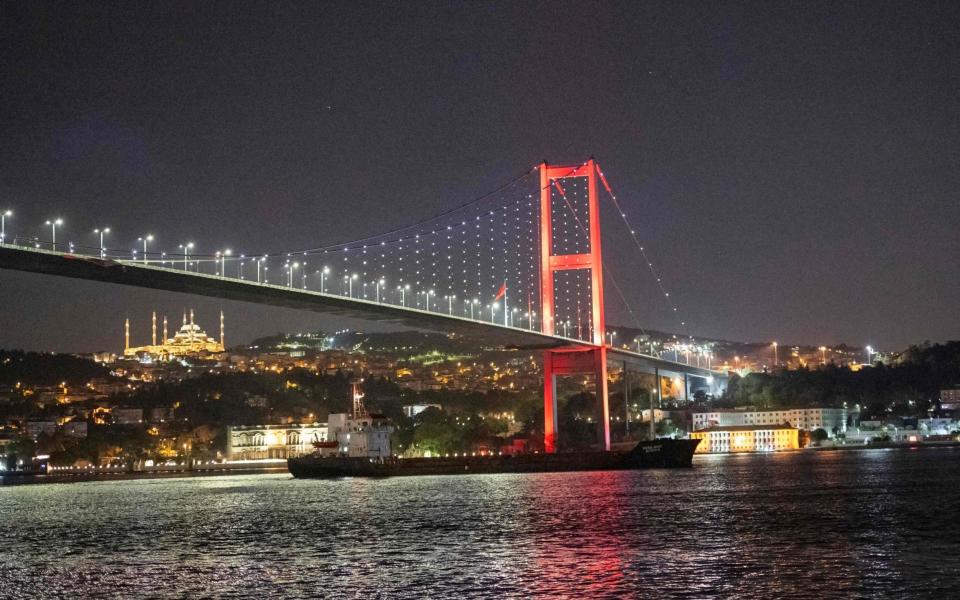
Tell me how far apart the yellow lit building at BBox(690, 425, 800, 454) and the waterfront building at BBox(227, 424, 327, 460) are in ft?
98.2

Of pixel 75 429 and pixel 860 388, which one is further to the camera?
pixel 860 388

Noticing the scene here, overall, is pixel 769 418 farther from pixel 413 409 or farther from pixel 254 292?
pixel 254 292

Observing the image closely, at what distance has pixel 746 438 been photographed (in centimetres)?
9625

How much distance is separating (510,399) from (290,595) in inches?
3321

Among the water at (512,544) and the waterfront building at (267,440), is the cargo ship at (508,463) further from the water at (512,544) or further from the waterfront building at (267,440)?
the waterfront building at (267,440)

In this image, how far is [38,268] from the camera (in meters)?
32.5

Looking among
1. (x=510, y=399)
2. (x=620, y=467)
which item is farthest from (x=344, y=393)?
(x=620, y=467)

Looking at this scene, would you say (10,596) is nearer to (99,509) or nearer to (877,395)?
A: (99,509)

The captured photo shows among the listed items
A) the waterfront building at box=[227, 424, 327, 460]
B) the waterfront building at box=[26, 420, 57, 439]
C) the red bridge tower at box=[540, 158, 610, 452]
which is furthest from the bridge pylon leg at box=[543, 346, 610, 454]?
the waterfront building at box=[26, 420, 57, 439]

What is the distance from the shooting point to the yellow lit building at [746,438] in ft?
313

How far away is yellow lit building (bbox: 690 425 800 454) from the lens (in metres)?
95.4

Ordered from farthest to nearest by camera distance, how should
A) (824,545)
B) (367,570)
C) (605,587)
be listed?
(824,545)
(367,570)
(605,587)

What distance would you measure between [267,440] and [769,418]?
41.0 metres

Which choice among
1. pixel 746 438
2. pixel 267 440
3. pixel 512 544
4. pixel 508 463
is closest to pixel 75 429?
pixel 267 440
